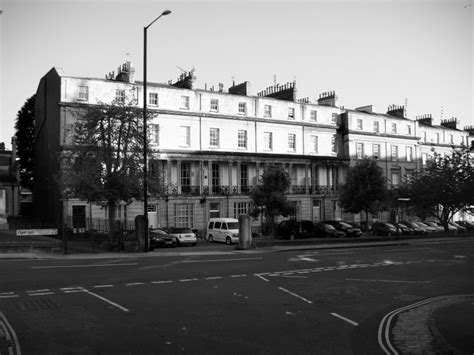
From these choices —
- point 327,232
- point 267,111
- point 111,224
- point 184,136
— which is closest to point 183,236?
point 111,224

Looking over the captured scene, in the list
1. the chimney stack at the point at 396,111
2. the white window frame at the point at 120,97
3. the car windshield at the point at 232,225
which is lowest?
the car windshield at the point at 232,225

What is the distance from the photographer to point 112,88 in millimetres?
44406

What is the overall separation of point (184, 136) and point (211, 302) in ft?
118

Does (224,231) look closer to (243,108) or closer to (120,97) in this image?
(120,97)

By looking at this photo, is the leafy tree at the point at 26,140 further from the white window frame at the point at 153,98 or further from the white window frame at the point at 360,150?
the white window frame at the point at 360,150

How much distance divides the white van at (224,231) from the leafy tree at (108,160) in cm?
881

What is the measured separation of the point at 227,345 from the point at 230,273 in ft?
34.2

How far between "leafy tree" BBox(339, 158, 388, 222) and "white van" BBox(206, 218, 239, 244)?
13.2 meters

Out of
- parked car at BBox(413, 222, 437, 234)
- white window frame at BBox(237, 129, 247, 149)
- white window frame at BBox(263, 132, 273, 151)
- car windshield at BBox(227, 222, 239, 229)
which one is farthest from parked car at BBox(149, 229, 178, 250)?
parked car at BBox(413, 222, 437, 234)

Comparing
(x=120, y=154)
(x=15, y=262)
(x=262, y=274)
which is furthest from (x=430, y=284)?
(x=120, y=154)

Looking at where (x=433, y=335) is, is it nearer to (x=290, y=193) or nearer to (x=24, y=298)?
(x=24, y=298)

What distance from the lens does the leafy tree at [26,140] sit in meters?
63.1

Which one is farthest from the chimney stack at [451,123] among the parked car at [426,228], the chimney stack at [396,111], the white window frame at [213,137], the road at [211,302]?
the road at [211,302]

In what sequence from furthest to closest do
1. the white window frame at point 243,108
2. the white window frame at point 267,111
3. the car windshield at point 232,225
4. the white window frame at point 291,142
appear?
the white window frame at point 291,142
the white window frame at point 267,111
the white window frame at point 243,108
the car windshield at point 232,225
